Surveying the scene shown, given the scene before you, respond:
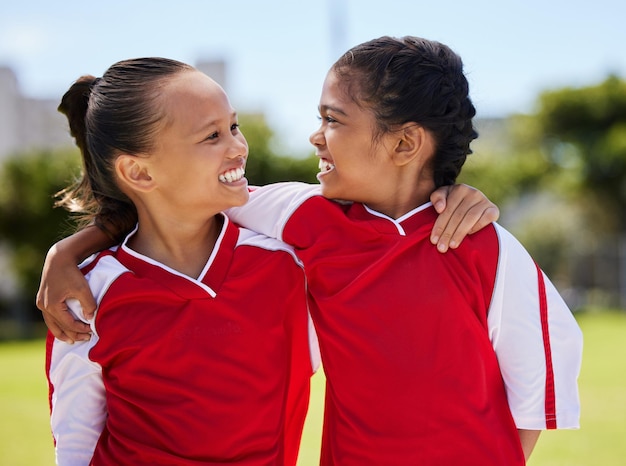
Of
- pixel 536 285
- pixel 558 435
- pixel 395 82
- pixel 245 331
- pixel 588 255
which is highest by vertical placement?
pixel 395 82

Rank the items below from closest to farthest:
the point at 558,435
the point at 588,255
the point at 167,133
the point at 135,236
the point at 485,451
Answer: the point at 485,451, the point at 167,133, the point at 135,236, the point at 558,435, the point at 588,255

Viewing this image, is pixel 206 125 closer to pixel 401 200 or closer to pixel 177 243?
pixel 177 243

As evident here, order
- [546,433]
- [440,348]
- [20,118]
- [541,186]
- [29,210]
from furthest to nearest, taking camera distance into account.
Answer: [20,118] < [541,186] < [29,210] < [546,433] < [440,348]

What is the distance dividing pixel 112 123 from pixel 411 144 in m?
0.73

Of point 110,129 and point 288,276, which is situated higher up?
point 110,129

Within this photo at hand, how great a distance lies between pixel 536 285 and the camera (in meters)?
1.82

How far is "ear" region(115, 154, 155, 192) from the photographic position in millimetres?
1954

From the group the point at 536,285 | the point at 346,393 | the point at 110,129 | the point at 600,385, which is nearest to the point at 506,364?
the point at 536,285

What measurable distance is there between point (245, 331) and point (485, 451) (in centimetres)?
61

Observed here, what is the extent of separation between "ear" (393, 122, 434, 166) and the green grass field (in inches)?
117

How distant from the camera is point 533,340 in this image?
1.81m

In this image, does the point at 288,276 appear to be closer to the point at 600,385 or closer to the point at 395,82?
Result: the point at 395,82

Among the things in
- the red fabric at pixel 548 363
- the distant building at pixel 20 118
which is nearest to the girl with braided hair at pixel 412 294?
the red fabric at pixel 548 363

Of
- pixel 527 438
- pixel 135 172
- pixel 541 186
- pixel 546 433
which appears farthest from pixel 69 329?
pixel 541 186
